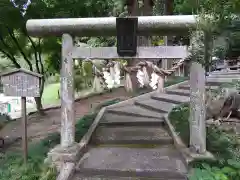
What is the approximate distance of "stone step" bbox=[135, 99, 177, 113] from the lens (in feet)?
25.2

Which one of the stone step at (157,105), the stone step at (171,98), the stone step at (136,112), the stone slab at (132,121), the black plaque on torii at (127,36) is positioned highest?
the black plaque on torii at (127,36)

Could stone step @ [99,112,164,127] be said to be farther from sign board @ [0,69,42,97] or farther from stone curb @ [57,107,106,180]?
sign board @ [0,69,42,97]

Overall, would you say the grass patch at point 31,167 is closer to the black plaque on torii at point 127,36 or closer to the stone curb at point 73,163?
the stone curb at point 73,163

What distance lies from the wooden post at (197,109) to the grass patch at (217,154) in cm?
32

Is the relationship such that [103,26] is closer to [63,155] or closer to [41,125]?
[63,155]

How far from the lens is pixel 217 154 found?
4.30 m

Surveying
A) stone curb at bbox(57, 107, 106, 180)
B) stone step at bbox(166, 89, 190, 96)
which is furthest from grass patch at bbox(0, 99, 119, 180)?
stone step at bbox(166, 89, 190, 96)

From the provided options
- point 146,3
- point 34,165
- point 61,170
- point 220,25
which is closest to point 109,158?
point 61,170

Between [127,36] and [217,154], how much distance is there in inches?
98.2

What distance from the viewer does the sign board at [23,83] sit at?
4383 millimetres

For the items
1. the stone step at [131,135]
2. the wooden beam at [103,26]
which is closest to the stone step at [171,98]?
the stone step at [131,135]

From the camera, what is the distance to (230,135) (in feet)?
17.5

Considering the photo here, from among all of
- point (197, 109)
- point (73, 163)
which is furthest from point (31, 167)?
point (197, 109)

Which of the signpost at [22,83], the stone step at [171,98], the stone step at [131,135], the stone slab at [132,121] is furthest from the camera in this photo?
the stone step at [171,98]
